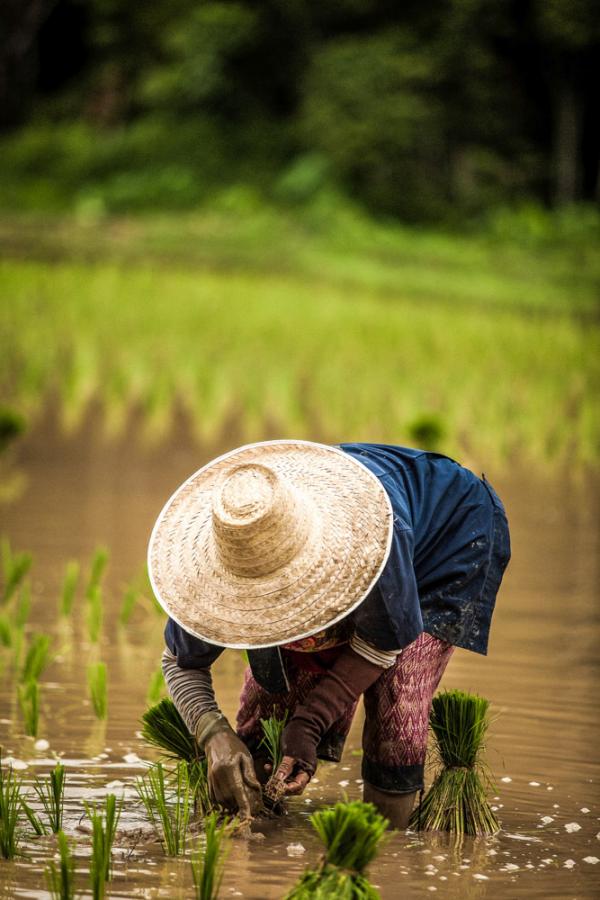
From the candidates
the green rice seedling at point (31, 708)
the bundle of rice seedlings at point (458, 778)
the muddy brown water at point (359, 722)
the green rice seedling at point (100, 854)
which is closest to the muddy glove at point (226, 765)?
the muddy brown water at point (359, 722)

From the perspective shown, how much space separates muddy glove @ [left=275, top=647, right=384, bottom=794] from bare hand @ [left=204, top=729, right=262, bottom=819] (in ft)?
0.23

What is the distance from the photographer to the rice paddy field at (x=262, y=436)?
240 centimetres

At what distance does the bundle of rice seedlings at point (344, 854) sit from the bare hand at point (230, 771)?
0.26 metres

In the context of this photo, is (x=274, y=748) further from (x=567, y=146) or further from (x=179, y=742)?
(x=567, y=146)

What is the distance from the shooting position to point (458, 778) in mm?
2488

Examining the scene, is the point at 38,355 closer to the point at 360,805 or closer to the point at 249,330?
the point at 249,330

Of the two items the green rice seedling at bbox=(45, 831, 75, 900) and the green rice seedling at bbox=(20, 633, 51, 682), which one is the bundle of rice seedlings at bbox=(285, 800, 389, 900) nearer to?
the green rice seedling at bbox=(45, 831, 75, 900)

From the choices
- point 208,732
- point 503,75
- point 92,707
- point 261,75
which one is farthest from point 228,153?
point 208,732

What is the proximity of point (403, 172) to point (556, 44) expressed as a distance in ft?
6.76

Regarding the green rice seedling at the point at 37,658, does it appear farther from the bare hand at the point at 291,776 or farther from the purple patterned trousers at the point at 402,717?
the bare hand at the point at 291,776

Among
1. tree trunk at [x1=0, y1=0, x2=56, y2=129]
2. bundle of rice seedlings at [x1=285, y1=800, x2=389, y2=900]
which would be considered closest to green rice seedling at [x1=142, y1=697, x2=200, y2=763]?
bundle of rice seedlings at [x1=285, y1=800, x2=389, y2=900]

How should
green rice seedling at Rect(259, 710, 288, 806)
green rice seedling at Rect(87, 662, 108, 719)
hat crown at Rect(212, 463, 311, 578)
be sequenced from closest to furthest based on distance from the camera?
hat crown at Rect(212, 463, 311, 578) < green rice seedling at Rect(259, 710, 288, 806) < green rice seedling at Rect(87, 662, 108, 719)

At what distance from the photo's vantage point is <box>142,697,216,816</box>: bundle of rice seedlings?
2399mm

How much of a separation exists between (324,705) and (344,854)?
1.09ft
